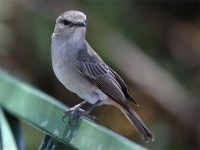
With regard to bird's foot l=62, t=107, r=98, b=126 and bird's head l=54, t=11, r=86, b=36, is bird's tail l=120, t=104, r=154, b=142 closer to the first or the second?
bird's foot l=62, t=107, r=98, b=126

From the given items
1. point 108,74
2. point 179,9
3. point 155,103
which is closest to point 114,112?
point 155,103

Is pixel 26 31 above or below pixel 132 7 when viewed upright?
below

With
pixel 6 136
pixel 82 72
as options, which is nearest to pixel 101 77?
pixel 82 72

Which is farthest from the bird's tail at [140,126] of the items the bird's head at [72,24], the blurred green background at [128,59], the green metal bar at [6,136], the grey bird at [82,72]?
the blurred green background at [128,59]

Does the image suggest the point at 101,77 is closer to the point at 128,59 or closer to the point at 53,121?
the point at 53,121

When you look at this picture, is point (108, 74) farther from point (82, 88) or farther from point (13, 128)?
point (13, 128)
